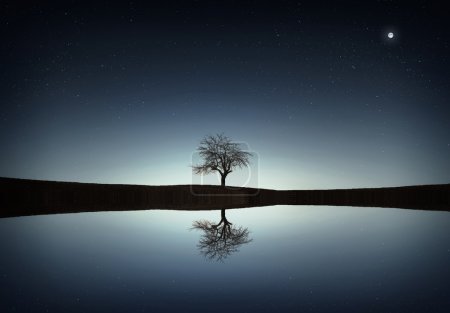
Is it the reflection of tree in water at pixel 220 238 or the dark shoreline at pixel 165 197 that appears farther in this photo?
the dark shoreline at pixel 165 197

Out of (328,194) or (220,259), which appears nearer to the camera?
(220,259)

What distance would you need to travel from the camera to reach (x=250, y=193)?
32.9 m

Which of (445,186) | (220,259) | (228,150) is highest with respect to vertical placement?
(228,150)

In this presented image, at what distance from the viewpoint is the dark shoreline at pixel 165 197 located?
810 inches

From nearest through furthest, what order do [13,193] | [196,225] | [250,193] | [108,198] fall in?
[196,225], [13,193], [108,198], [250,193]

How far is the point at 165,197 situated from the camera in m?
28.3

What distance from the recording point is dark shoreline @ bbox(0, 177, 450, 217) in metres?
20.6

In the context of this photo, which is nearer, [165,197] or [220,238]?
[220,238]

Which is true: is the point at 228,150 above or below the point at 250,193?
above

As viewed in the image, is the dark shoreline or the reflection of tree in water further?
the dark shoreline

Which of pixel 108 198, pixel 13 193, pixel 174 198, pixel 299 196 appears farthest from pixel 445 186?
pixel 13 193

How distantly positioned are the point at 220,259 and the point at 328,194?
2519 centimetres

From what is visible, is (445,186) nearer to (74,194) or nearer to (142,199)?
(142,199)

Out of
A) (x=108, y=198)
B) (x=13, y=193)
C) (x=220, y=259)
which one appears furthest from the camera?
(x=108, y=198)
